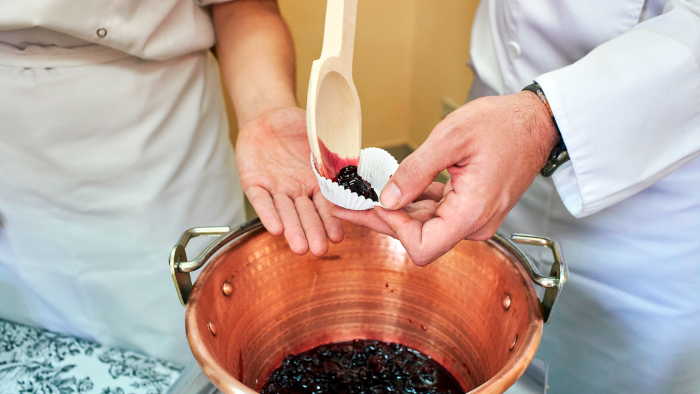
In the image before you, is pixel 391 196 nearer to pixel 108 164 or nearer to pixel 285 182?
pixel 285 182

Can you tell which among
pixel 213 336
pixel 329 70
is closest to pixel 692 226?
pixel 329 70

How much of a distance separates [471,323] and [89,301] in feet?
2.75

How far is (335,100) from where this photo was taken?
2.48 ft

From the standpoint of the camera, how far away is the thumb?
0.60m

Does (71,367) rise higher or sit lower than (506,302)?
lower

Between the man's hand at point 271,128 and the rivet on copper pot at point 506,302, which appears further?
the man's hand at point 271,128

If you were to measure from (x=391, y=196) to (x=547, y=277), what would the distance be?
0.70 ft

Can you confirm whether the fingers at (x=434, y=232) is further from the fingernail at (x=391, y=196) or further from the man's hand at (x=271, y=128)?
the man's hand at (x=271, y=128)

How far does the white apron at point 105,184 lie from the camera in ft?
2.88

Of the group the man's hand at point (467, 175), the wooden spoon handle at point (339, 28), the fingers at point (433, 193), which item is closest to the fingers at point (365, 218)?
the man's hand at point (467, 175)

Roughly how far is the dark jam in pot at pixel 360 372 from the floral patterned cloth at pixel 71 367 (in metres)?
0.25

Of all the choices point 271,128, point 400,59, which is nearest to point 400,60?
point 400,59

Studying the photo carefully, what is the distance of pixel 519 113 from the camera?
0.67m

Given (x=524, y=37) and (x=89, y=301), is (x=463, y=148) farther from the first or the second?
(x=89, y=301)
